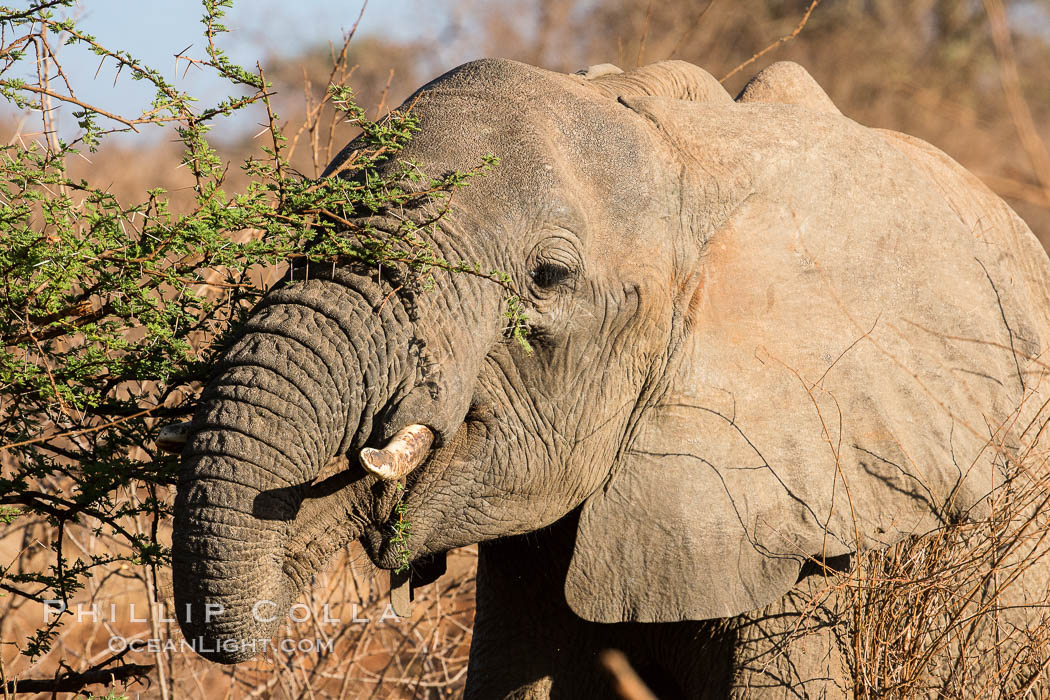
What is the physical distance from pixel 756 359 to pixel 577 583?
72cm

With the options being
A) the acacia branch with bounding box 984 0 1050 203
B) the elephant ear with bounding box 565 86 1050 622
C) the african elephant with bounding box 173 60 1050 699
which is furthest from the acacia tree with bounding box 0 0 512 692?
the acacia branch with bounding box 984 0 1050 203

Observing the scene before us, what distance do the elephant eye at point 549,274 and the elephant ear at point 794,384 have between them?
0.36 meters

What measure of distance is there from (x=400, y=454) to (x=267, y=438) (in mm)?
272

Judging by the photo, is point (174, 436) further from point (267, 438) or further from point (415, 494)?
A: point (415, 494)

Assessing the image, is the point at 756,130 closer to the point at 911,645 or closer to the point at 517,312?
the point at 517,312

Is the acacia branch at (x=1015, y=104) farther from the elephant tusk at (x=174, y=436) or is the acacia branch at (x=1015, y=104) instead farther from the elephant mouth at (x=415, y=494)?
the elephant tusk at (x=174, y=436)

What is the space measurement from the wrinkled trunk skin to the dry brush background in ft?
1.11

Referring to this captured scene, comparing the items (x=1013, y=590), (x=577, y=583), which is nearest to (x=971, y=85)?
(x=1013, y=590)

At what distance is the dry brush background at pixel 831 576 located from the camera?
3119mm

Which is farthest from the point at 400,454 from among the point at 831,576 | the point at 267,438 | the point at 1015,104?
the point at 1015,104

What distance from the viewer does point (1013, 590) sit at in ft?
11.6

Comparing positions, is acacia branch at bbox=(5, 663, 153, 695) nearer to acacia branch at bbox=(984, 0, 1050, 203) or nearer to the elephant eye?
the elephant eye

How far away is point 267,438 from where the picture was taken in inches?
97.7

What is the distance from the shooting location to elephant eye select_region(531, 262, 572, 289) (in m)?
2.84
